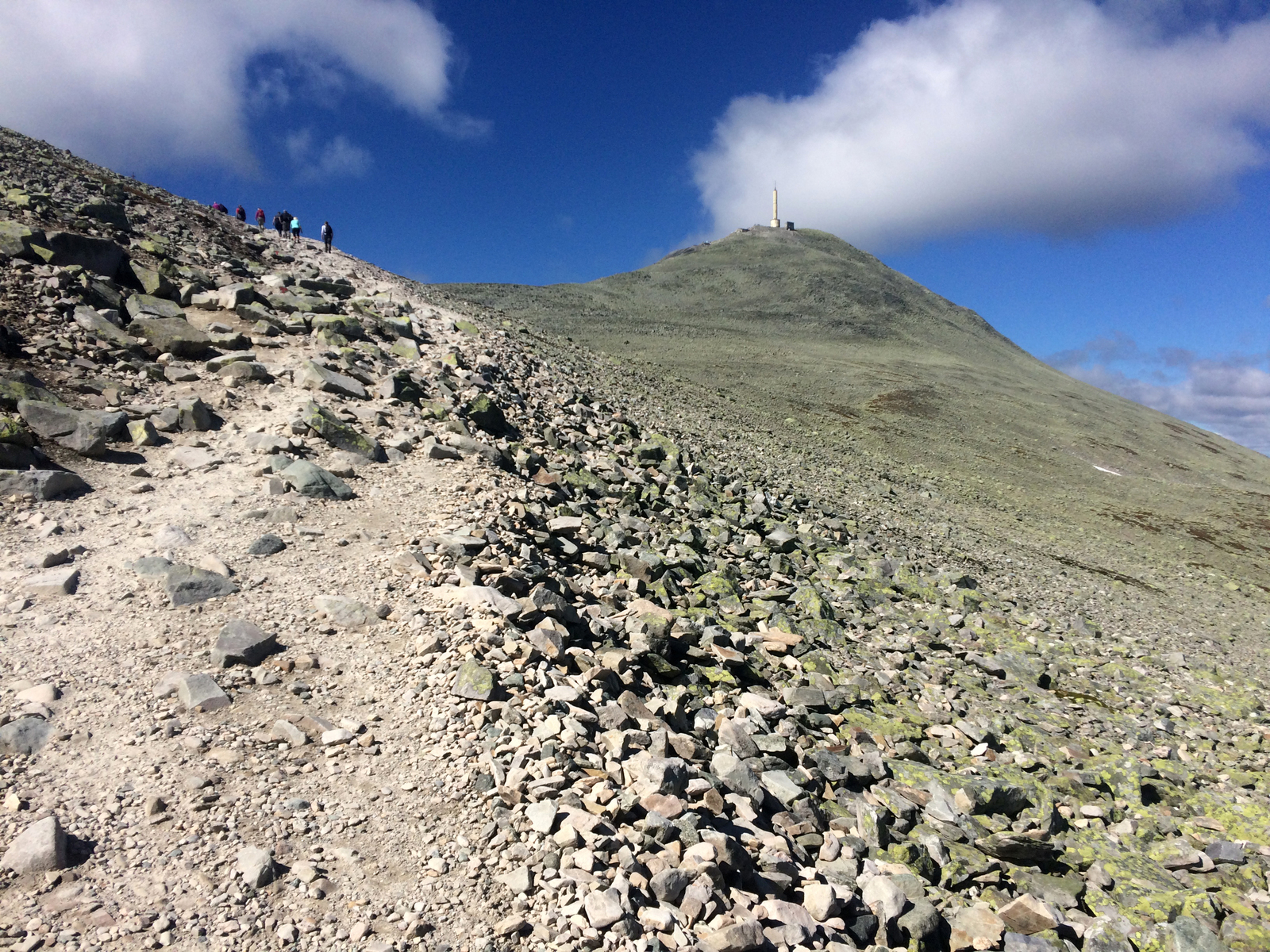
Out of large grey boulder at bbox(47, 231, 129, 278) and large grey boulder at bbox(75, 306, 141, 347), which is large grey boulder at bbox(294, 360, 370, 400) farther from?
large grey boulder at bbox(47, 231, 129, 278)

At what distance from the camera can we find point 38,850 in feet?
15.7

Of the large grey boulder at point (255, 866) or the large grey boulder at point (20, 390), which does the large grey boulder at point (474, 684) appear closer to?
the large grey boulder at point (255, 866)

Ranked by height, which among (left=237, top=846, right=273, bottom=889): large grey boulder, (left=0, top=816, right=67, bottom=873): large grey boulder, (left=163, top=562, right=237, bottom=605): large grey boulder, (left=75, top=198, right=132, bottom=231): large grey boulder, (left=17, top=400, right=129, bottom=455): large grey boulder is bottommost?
(left=237, top=846, right=273, bottom=889): large grey boulder

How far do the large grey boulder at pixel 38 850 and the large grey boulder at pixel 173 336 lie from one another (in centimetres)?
1101

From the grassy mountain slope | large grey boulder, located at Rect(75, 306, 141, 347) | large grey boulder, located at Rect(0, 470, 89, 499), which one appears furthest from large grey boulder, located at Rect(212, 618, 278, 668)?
the grassy mountain slope

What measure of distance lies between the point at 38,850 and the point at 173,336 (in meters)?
11.5

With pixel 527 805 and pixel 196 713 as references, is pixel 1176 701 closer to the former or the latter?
pixel 527 805

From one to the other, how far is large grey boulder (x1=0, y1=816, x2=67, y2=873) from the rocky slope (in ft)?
0.09

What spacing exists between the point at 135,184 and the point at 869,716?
104 ft

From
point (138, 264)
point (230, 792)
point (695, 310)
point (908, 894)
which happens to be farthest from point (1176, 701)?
point (695, 310)

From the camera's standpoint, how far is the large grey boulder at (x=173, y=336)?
13383 mm

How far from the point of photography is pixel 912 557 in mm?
19562

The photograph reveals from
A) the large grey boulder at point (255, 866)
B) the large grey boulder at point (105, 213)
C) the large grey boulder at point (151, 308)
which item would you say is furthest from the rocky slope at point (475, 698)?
the large grey boulder at point (105, 213)

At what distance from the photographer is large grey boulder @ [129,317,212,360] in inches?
527
